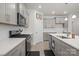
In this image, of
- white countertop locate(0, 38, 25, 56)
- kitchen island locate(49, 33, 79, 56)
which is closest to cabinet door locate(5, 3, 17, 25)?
white countertop locate(0, 38, 25, 56)

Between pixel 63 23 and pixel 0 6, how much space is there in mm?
4696

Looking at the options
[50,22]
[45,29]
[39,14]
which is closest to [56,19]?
[50,22]

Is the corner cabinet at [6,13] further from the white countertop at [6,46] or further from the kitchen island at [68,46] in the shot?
the kitchen island at [68,46]

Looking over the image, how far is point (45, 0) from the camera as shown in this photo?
2.23 feet

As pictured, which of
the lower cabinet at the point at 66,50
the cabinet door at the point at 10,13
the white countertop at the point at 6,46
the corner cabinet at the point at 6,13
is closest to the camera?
the white countertop at the point at 6,46

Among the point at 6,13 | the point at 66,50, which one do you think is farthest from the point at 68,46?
the point at 6,13

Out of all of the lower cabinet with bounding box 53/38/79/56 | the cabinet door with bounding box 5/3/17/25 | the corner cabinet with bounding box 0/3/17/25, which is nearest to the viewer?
the lower cabinet with bounding box 53/38/79/56

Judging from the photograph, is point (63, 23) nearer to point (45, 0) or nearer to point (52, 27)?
point (52, 27)

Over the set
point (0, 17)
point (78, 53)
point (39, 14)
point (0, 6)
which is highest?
point (39, 14)

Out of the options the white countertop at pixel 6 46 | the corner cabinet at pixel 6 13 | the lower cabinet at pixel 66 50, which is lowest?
the lower cabinet at pixel 66 50

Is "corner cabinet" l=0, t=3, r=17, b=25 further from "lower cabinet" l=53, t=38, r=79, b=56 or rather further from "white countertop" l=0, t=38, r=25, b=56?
"lower cabinet" l=53, t=38, r=79, b=56

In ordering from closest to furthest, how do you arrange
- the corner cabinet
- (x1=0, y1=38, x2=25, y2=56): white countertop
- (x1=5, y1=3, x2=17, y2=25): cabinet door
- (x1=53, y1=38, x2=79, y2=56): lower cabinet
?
1. (x1=0, y1=38, x2=25, y2=56): white countertop
2. (x1=53, y1=38, x2=79, y2=56): lower cabinet
3. the corner cabinet
4. (x1=5, y1=3, x2=17, y2=25): cabinet door

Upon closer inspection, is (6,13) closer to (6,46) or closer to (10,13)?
(10,13)

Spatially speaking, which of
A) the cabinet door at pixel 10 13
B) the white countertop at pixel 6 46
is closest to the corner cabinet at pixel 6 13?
the cabinet door at pixel 10 13
